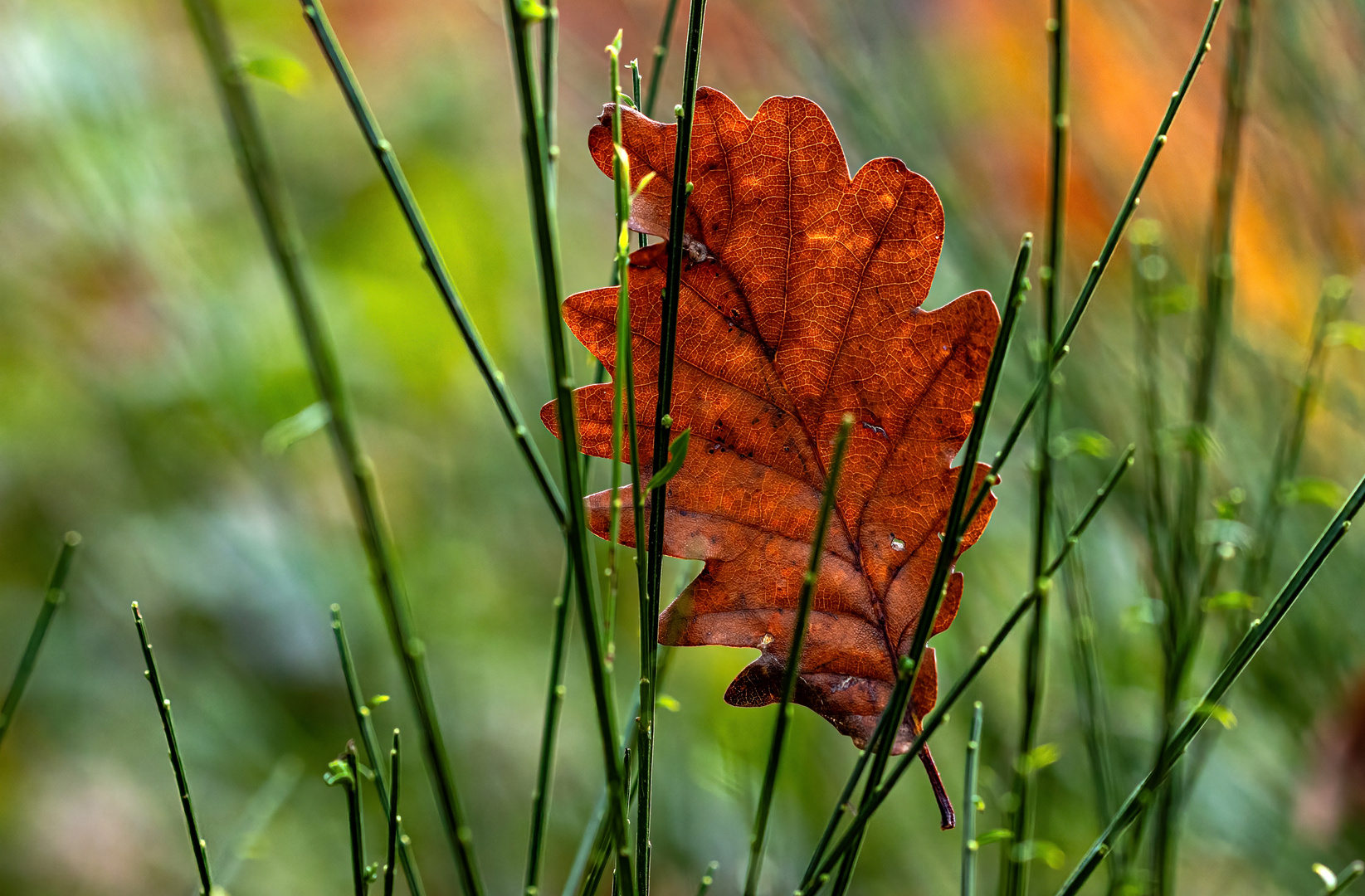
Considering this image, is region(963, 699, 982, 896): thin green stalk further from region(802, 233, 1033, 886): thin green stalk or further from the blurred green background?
the blurred green background

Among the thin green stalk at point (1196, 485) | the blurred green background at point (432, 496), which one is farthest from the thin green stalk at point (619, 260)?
the blurred green background at point (432, 496)

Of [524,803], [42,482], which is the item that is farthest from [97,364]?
[524,803]

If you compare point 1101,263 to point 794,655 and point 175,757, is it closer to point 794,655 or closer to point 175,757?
point 794,655

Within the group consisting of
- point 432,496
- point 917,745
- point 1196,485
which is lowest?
point 917,745

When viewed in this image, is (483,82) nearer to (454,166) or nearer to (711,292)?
(454,166)

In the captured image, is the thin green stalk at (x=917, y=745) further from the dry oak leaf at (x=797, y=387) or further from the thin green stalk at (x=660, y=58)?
the thin green stalk at (x=660, y=58)

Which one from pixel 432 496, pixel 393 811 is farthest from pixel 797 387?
pixel 432 496
